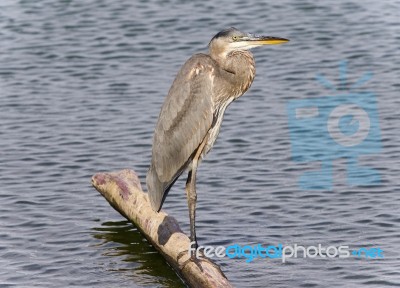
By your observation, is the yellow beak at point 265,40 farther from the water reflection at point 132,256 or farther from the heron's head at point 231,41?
the water reflection at point 132,256

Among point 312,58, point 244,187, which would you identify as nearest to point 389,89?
point 312,58

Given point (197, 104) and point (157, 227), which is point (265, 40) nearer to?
point (197, 104)

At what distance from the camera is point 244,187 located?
14.4 m

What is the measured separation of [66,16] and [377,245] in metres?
13.0

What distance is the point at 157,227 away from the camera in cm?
1159

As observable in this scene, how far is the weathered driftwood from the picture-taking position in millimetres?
10500

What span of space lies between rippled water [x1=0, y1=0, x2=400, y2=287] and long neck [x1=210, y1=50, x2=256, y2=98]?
2092 mm

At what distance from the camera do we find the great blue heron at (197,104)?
11.1m

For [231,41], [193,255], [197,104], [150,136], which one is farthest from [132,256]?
[150,136]

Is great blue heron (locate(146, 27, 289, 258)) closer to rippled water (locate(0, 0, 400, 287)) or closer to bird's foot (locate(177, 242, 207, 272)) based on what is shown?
bird's foot (locate(177, 242, 207, 272))

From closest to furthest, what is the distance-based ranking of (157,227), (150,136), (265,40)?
(265,40)
(157,227)
(150,136)

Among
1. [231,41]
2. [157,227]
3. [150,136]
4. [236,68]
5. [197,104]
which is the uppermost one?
[231,41]

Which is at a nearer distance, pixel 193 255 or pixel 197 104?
pixel 193 255

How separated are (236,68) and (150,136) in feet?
18.1
